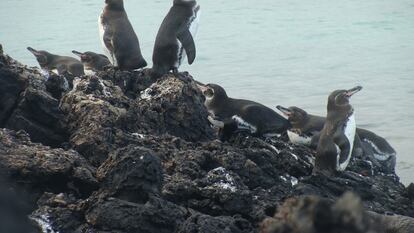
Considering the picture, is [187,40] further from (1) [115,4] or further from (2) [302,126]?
(2) [302,126]

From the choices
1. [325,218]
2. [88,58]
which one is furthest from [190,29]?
[325,218]

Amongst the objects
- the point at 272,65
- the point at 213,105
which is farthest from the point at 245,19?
the point at 213,105

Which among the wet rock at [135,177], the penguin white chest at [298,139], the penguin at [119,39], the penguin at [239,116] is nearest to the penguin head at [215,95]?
the penguin at [239,116]

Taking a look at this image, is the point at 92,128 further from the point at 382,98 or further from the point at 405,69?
the point at 405,69

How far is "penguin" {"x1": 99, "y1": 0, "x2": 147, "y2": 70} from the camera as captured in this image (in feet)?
29.5

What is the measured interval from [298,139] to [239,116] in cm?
77

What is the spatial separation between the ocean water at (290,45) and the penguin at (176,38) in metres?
2.94

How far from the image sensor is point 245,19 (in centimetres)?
2538

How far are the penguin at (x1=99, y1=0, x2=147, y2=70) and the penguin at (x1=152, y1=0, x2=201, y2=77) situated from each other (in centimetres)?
30

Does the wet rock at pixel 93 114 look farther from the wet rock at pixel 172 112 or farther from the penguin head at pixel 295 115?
the penguin head at pixel 295 115

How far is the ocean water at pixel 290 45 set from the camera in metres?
14.2

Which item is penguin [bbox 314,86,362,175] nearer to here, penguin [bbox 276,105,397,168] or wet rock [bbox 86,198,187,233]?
penguin [bbox 276,105,397,168]

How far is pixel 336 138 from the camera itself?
7645 millimetres

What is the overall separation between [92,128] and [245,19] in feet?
64.6
